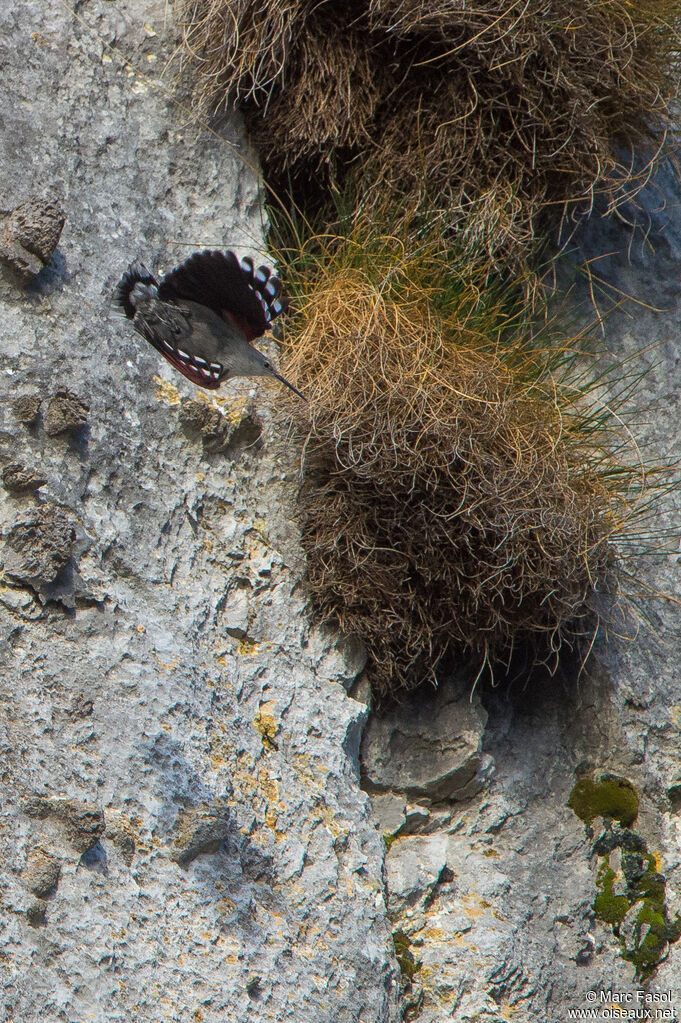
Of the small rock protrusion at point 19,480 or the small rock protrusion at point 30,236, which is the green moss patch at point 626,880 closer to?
the small rock protrusion at point 19,480

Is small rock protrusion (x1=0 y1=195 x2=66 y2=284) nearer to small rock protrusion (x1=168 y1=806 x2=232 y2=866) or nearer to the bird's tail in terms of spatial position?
the bird's tail

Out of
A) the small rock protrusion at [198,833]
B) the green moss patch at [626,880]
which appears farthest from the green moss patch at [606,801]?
the small rock protrusion at [198,833]

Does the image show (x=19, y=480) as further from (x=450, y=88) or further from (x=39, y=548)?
(x=450, y=88)

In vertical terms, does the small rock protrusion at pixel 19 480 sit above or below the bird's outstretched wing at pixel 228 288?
above

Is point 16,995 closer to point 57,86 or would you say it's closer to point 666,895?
point 666,895

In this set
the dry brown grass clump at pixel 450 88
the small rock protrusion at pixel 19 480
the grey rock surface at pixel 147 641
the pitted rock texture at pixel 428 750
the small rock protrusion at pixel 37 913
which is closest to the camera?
the small rock protrusion at pixel 37 913
